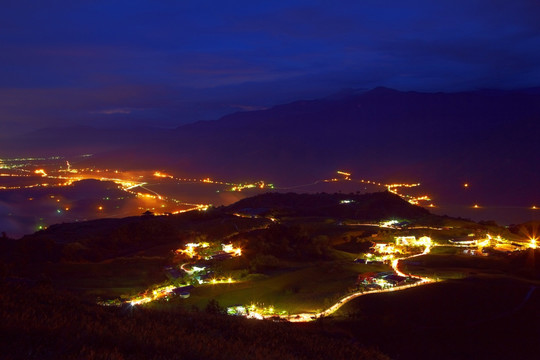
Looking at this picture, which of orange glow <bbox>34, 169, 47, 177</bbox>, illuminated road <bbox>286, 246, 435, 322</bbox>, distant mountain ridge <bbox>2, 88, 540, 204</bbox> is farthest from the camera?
orange glow <bbox>34, 169, 47, 177</bbox>

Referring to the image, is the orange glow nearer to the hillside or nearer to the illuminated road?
the hillside

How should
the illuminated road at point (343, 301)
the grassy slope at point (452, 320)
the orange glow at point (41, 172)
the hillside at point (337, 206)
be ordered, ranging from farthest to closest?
the orange glow at point (41, 172)
the hillside at point (337, 206)
the illuminated road at point (343, 301)
the grassy slope at point (452, 320)

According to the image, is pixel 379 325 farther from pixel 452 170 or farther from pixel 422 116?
pixel 422 116

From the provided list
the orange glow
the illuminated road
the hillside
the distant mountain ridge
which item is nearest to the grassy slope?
the illuminated road

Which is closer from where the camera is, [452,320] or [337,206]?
[452,320]

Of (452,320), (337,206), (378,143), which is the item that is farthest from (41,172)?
(452,320)

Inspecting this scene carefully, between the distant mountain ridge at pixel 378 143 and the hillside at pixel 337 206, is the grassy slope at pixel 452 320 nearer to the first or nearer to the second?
the hillside at pixel 337 206

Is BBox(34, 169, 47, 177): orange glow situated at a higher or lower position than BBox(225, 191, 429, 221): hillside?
higher

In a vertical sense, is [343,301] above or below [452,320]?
above

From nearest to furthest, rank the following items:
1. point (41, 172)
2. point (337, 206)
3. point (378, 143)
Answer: point (337, 206) → point (41, 172) → point (378, 143)

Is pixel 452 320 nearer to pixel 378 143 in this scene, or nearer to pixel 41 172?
pixel 41 172

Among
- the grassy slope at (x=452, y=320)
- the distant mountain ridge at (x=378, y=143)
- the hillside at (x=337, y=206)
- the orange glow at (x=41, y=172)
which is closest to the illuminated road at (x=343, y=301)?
the grassy slope at (x=452, y=320)

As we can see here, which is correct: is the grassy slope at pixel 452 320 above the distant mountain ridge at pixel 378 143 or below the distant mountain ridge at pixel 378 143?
below

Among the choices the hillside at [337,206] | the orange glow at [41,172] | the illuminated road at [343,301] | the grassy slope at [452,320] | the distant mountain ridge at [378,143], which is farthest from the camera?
the orange glow at [41,172]
